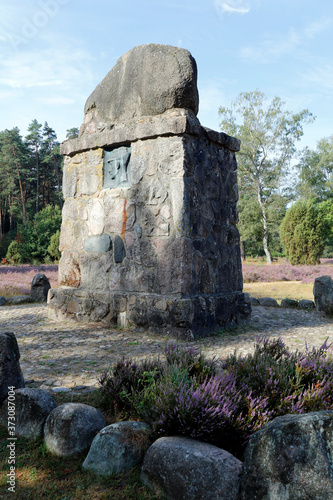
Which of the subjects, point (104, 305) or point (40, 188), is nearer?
point (104, 305)

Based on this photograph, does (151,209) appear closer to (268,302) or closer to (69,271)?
(69,271)

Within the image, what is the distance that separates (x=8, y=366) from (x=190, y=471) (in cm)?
154

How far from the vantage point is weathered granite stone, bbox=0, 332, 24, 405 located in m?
2.71

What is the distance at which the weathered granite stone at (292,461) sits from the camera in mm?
1553

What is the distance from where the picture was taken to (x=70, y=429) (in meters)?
2.29

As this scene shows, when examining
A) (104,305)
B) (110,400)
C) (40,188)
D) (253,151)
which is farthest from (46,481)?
(40,188)

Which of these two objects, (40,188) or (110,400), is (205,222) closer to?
(110,400)

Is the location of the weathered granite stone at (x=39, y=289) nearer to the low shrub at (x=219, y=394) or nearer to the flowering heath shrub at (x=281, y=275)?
the low shrub at (x=219, y=394)

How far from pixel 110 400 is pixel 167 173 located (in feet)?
11.0

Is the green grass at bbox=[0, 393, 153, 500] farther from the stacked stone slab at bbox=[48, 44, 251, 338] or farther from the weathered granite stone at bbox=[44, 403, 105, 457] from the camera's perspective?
the stacked stone slab at bbox=[48, 44, 251, 338]

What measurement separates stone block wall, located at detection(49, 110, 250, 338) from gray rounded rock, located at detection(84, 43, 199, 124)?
20 cm

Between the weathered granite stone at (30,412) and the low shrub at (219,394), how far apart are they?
0.43 m

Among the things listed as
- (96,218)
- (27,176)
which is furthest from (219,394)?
(27,176)

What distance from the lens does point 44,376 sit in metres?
3.59
